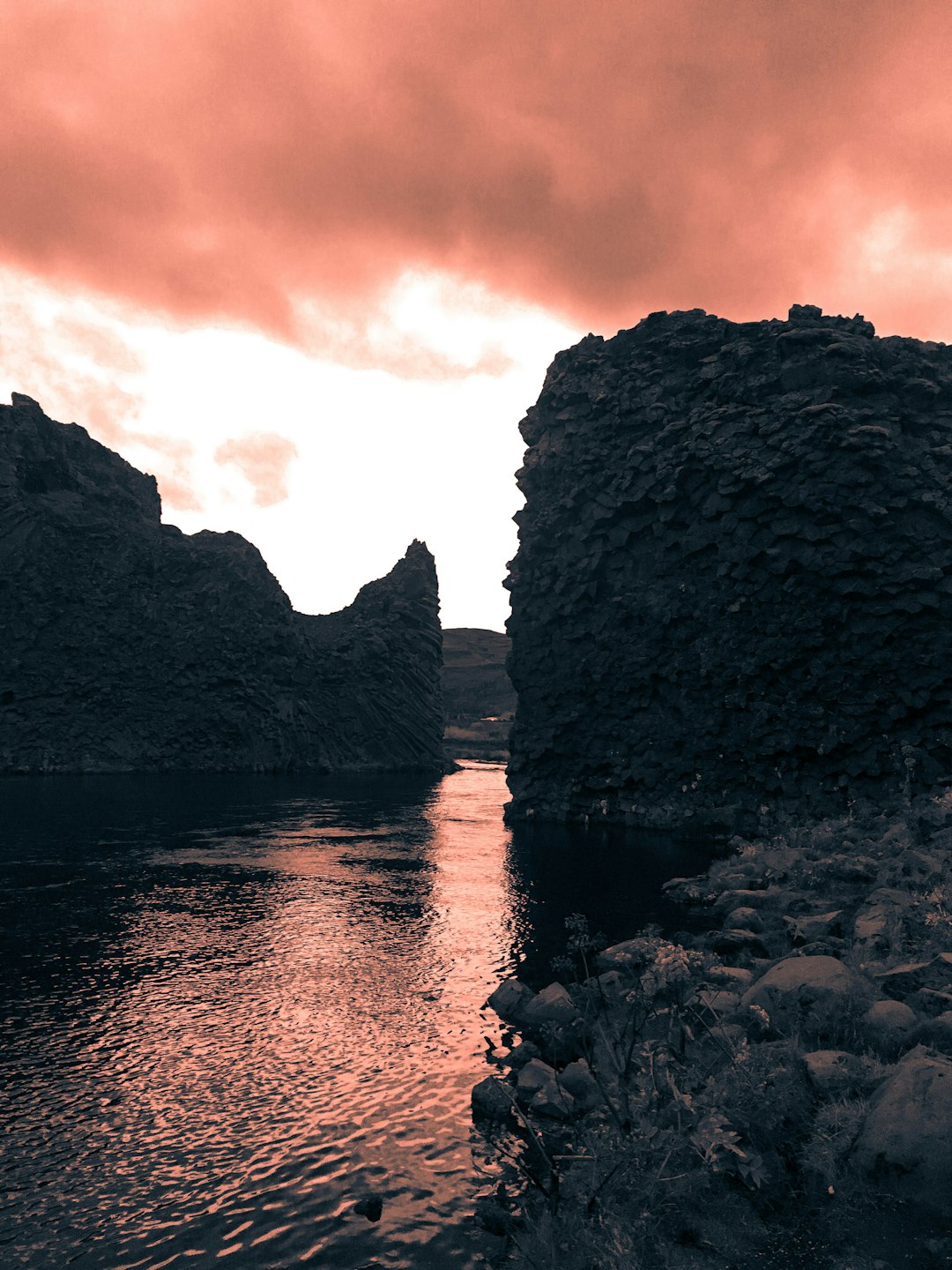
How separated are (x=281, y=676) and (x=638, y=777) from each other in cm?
7560

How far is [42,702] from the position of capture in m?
105

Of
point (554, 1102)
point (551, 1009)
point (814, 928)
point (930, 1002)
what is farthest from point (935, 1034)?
point (814, 928)

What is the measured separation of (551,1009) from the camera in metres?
18.5

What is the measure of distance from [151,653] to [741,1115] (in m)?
115

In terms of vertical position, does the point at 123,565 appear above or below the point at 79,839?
above

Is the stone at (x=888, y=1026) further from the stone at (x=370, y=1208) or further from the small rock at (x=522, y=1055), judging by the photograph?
the stone at (x=370, y=1208)

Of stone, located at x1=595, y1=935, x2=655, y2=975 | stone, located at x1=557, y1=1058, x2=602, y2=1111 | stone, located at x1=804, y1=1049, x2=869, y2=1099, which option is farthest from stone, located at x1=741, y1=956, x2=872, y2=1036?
stone, located at x1=595, y1=935, x2=655, y2=975

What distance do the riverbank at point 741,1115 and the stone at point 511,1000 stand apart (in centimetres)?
7

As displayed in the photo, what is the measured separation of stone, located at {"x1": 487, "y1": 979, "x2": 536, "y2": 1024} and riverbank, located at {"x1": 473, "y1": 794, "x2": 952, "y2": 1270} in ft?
0.23

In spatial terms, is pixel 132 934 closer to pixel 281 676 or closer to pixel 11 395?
pixel 281 676

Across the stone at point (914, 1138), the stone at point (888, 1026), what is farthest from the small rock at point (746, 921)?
the stone at point (914, 1138)

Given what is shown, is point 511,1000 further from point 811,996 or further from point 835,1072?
point 835,1072

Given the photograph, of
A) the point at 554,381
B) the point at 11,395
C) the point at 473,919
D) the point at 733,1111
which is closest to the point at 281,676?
the point at 11,395

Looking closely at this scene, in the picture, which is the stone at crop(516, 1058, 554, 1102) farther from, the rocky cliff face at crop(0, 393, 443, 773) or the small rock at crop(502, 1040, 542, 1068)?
the rocky cliff face at crop(0, 393, 443, 773)
